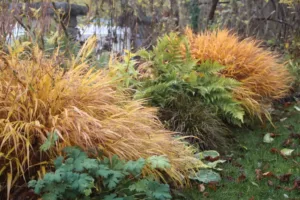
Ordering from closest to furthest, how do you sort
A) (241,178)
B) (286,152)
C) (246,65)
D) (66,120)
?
(66,120) < (241,178) < (286,152) < (246,65)

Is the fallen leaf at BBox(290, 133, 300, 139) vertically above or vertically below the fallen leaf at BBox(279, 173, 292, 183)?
below

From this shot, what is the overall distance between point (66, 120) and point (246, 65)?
3298 mm

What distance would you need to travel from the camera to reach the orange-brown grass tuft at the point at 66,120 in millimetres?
2885

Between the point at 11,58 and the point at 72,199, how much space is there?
4.28 ft

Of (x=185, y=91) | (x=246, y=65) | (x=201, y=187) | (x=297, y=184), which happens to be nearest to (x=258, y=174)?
(x=297, y=184)

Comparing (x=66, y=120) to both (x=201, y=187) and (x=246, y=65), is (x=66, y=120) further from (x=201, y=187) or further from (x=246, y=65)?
(x=246, y=65)

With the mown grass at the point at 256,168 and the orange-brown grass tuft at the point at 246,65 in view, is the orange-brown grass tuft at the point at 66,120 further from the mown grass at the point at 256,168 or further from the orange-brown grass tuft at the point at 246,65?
the orange-brown grass tuft at the point at 246,65

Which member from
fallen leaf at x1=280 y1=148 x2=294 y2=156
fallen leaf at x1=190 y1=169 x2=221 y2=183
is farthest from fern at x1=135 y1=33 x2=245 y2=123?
fallen leaf at x1=190 y1=169 x2=221 y2=183

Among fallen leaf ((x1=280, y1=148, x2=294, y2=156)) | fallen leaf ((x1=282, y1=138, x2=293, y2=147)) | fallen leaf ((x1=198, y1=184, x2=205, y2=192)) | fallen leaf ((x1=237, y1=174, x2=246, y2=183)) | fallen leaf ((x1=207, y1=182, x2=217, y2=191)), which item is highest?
fallen leaf ((x1=198, y1=184, x2=205, y2=192))

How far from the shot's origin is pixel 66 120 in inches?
117

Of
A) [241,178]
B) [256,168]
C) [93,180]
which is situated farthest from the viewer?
[256,168]

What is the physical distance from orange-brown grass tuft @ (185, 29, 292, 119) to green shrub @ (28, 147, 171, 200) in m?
2.84

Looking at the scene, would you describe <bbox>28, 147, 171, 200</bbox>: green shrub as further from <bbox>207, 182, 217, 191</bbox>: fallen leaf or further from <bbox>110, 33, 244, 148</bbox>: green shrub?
<bbox>110, 33, 244, 148</bbox>: green shrub

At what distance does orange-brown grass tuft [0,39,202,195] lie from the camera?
288 centimetres
